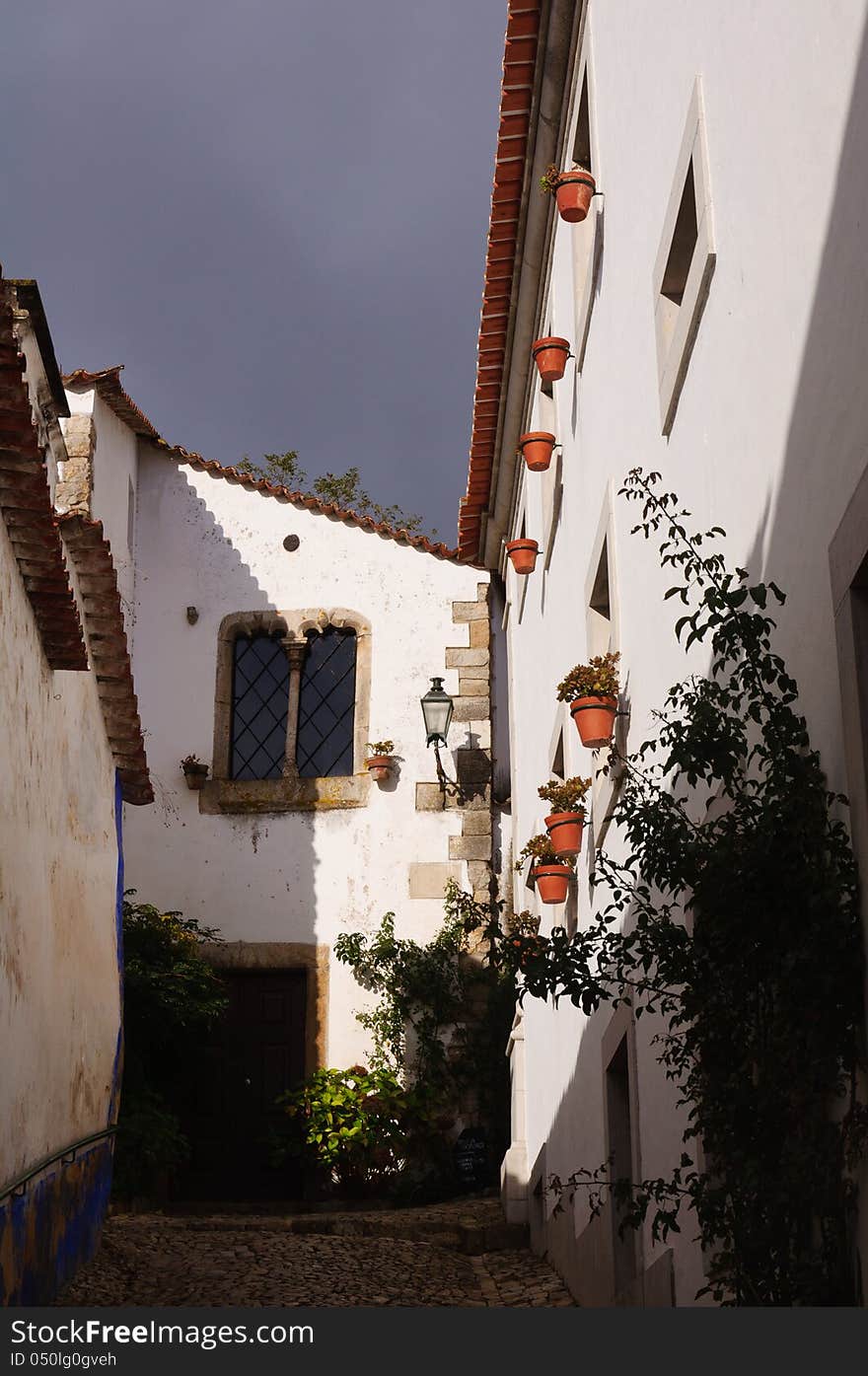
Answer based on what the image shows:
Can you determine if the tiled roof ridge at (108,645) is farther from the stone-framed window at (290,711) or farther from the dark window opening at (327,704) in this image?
the dark window opening at (327,704)

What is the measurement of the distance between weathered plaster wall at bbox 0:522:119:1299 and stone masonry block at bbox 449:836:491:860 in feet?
15.6

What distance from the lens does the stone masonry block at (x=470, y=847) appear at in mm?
13641

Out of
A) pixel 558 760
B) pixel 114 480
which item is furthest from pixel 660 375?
pixel 114 480

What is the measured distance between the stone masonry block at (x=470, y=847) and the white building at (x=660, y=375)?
1.93 m

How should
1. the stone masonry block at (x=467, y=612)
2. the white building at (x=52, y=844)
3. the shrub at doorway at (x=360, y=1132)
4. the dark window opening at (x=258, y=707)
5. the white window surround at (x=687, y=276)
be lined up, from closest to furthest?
1. the white window surround at (x=687, y=276)
2. the white building at (x=52, y=844)
3. the shrub at doorway at (x=360, y=1132)
4. the dark window opening at (x=258, y=707)
5. the stone masonry block at (x=467, y=612)

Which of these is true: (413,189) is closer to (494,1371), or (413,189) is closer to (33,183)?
(33,183)

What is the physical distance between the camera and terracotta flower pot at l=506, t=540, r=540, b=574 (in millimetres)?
10523

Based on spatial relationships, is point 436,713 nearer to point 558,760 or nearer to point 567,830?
point 558,760

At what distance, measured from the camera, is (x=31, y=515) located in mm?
6531

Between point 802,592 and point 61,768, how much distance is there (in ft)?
16.4

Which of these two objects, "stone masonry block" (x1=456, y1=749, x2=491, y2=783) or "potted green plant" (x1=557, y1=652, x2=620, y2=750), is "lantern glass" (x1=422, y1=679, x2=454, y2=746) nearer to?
"stone masonry block" (x1=456, y1=749, x2=491, y2=783)

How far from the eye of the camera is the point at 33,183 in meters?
49.5

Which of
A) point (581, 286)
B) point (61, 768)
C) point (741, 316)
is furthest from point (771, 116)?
point (61, 768)

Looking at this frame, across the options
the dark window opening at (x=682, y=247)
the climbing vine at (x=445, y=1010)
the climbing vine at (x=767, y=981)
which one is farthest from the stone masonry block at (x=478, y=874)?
the climbing vine at (x=767, y=981)
